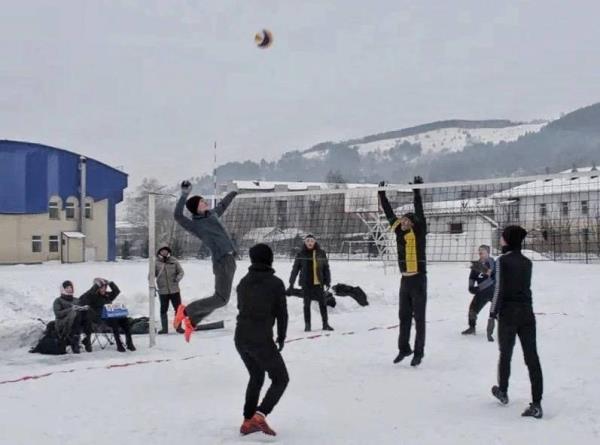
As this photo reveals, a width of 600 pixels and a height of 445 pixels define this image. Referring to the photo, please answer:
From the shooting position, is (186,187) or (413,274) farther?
(413,274)

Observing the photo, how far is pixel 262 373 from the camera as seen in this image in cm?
589

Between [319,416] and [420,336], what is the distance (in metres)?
2.62

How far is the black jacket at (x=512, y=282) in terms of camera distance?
6344 mm

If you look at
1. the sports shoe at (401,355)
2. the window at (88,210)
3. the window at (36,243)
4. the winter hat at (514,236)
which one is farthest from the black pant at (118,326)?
the window at (88,210)

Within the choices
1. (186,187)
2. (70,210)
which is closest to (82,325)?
(186,187)

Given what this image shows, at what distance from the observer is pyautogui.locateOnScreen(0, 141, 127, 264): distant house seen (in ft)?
117

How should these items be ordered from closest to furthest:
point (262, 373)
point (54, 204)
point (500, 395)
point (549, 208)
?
point (262, 373) < point (500, 395) < point (549, 208) < point (54, 204)

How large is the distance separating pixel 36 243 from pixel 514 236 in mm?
34811

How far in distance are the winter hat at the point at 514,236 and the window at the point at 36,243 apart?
34.4 metres

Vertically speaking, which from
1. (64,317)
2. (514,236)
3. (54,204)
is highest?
(54,204)

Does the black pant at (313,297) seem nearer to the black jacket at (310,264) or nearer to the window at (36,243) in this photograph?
the black jacket at (310,264)

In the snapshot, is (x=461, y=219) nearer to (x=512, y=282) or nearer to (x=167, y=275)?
(x=167, y=275)

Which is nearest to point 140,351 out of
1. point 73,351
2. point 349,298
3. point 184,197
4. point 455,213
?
point 73,351

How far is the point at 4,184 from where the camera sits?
3550 cm
